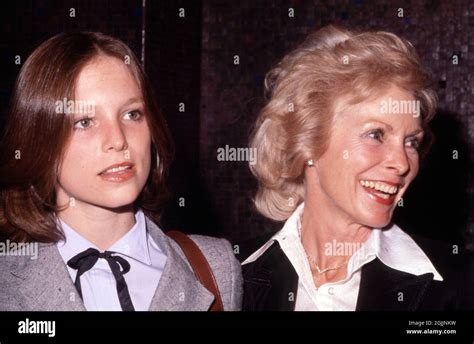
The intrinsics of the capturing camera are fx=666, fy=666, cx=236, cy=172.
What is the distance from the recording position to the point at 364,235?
132 cm

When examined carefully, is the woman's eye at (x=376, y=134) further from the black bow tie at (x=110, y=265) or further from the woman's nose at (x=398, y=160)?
the black bow tie at (x=110, y=265)

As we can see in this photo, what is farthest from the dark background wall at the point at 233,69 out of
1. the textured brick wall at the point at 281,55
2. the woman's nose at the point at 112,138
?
the woman's nose at the point at 112,138

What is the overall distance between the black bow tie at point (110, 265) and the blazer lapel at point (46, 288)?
24 mm

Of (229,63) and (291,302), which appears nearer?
(291,302)

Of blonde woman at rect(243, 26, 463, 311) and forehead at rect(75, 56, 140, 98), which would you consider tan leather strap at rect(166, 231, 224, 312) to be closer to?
blonde woman at rect(243, 26, 463, 311)

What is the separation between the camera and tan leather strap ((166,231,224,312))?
1.15m

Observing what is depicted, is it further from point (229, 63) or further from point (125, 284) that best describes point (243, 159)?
point (125, 284)

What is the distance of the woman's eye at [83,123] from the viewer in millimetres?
1020

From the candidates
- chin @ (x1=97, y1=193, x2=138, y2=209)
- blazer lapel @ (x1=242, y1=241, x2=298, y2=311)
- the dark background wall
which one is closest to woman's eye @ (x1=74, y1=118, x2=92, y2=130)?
chin @ (x1=97, y1=193, x2=138, y2=209)

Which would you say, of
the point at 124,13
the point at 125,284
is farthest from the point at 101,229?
the point at 124,13

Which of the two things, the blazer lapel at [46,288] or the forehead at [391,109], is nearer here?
the blazer lapel at [46,288]

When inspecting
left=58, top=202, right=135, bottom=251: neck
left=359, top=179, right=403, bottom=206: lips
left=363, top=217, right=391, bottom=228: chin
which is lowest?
left=363, top=217, right=391, bottom=228: chin

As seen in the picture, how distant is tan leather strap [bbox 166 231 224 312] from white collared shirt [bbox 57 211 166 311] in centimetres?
5

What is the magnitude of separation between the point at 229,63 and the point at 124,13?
0.36m
